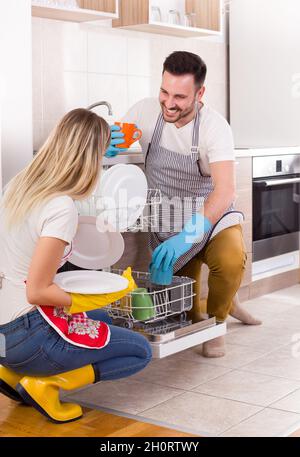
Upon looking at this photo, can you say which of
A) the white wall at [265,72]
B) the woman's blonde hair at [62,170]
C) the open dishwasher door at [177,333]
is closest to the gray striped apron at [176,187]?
the open dishwasher door at [177,333]

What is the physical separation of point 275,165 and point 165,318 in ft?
5.30

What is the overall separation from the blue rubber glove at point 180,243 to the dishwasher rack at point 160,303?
0.26 feet

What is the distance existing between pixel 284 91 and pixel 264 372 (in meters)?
2.13

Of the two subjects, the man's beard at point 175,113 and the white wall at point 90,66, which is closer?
the man's beard at point 175,113

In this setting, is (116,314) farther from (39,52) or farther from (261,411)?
(39,52)

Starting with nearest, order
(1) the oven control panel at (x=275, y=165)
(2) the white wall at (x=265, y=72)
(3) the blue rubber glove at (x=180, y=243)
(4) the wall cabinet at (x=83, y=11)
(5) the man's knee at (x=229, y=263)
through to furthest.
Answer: (3) the blue rubber glove at (x=180, y=243), (5) the man's knee at (x=229, y=263), (4) the wall cabinet at (x=83, y=11), (1) the oven control panel at (x=275, y=165), (2) the white wall at (x=265, y=72)

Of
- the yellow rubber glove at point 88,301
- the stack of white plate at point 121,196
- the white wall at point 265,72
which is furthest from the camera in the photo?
the white wall at point 265,72

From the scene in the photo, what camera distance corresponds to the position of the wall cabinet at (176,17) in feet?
12.6

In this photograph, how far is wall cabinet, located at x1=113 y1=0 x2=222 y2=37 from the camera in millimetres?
3855

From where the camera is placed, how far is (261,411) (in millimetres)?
2410

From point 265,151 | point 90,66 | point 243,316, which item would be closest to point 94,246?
point 243,316

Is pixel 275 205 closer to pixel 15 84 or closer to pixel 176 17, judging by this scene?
pixel 176 17

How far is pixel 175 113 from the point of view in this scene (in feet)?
9.77

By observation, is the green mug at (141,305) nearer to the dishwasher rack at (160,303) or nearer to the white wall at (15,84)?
the dishwasher rack at (160,303)
